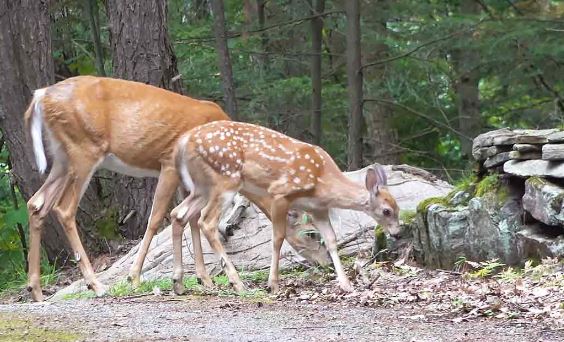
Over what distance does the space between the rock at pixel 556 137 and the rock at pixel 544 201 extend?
34 centimetres

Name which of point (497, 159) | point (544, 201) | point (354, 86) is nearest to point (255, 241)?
point (497, 159)

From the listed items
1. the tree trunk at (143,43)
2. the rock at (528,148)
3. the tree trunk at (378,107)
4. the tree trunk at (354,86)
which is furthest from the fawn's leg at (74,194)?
the tree trunk at (378,107)

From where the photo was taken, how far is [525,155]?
898 centimetres

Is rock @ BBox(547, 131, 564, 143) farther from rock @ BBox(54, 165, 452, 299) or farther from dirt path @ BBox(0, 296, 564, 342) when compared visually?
dirt path @ BBox(0, 296, 564, 342)

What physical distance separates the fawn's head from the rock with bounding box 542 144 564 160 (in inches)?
53.4

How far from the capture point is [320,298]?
7.98m

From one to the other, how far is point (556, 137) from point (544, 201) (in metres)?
0.58

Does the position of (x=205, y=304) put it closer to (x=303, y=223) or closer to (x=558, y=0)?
(x=303, y=223)

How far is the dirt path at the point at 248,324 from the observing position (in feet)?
19.1

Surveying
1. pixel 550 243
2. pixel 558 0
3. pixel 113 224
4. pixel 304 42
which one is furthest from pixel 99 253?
pixel 558 0

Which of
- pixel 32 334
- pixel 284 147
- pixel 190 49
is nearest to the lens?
pixel 32 334

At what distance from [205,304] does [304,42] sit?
41.2ft

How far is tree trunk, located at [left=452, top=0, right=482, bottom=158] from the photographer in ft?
Result: 57.8

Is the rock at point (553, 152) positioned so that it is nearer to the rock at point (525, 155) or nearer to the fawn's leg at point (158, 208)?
the rock at point (525, 155)
